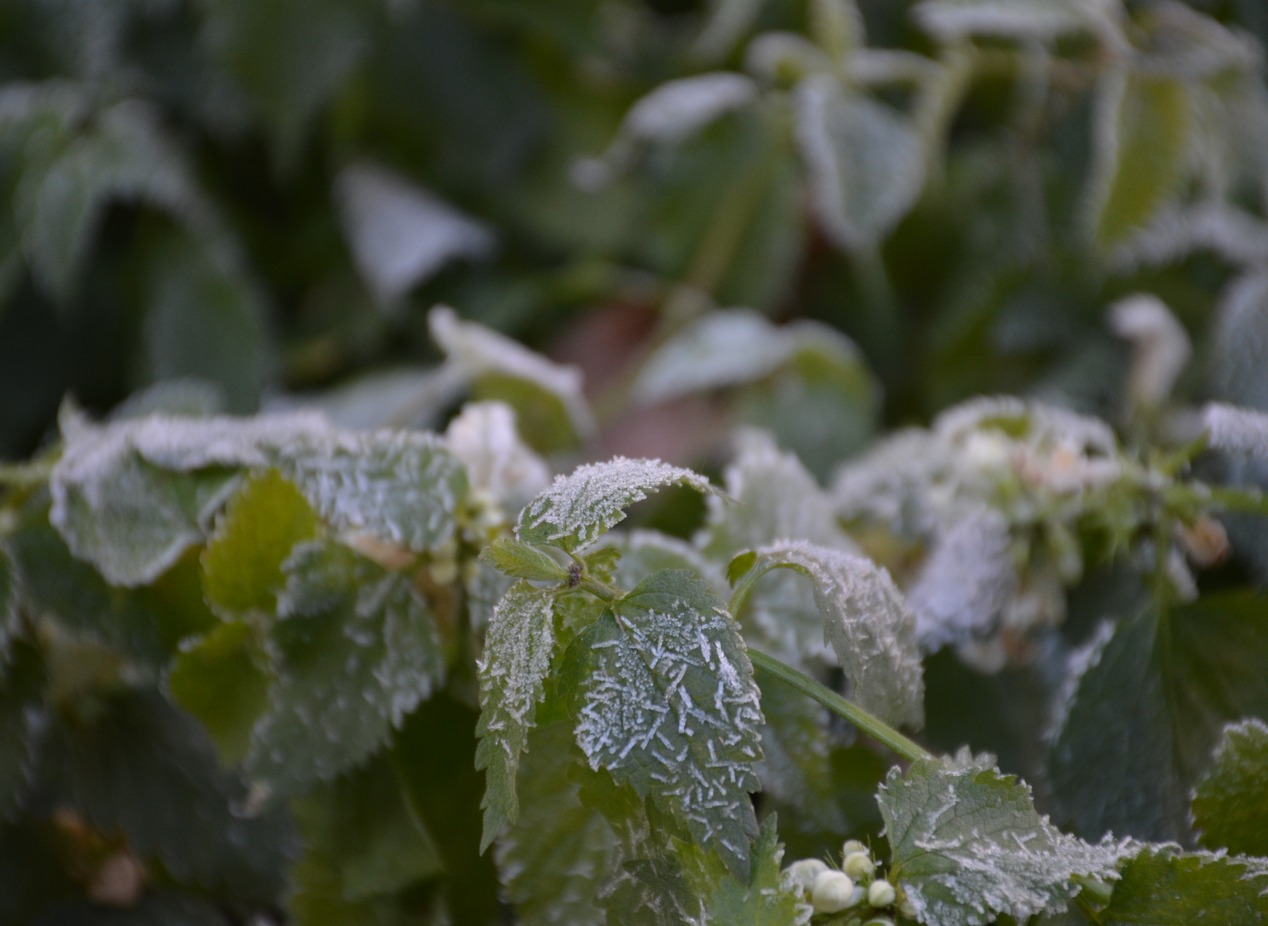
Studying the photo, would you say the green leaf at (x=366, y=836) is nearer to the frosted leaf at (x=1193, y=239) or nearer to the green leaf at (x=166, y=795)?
the green leaf at (x=166, y=795)

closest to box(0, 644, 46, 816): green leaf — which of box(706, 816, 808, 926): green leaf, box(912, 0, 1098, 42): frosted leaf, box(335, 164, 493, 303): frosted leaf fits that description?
box(706, 816, 808, 926): green leaf

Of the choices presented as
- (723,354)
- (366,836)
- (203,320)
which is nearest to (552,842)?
(366,836)

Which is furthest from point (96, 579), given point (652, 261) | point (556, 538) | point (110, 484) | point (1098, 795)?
point (652, 261)

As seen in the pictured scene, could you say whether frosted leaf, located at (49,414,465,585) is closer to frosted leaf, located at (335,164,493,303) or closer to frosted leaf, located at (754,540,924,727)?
frosted leaf, located at (754,540,924,727)

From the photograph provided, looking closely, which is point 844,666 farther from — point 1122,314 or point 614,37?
point 614,37

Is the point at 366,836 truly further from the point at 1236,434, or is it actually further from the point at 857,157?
the point at 857,157

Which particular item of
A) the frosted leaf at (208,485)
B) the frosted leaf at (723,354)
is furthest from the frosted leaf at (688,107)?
the frosted leaf at (208,485)
